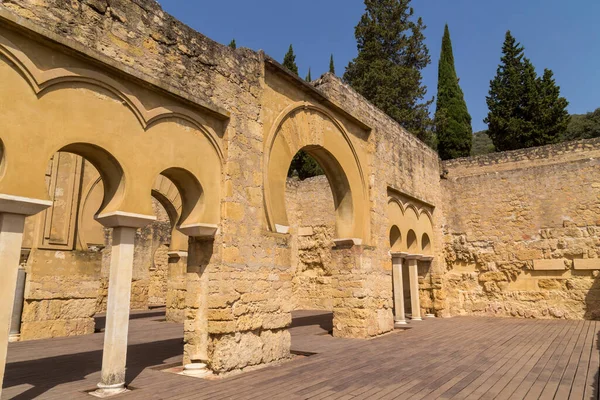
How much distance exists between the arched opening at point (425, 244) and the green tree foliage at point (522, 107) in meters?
13.0

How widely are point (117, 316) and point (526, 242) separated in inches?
449

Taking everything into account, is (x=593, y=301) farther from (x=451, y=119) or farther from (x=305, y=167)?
(x=305, y=167)

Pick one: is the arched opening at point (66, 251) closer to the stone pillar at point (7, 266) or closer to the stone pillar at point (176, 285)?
the stone pillar at point (176, 285)

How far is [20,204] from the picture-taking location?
3475mm

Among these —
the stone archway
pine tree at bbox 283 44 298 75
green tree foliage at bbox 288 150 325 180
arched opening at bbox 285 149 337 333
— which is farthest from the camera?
pine tree at bbox 283 44 298 75

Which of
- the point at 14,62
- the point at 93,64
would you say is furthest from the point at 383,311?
the point at 14,62

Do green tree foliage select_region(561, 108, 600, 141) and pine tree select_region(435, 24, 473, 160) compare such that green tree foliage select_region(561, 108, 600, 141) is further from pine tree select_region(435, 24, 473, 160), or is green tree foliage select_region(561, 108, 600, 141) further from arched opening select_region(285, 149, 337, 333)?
arched opening select_region(285, 149, 337, 333)

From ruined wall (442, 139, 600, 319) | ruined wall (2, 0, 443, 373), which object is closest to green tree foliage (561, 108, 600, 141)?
ruined wall (442, 139, 600, 319)

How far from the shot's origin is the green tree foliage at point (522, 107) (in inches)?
837

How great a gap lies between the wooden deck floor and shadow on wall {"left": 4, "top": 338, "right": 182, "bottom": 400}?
11 millimetres

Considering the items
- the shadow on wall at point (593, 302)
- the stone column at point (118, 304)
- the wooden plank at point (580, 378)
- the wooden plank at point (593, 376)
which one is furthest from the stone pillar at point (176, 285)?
the shadow on wall at point (593, 302)

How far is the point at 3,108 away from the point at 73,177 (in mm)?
6018

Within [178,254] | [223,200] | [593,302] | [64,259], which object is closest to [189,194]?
[223,200]

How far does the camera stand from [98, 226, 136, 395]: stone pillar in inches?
162
